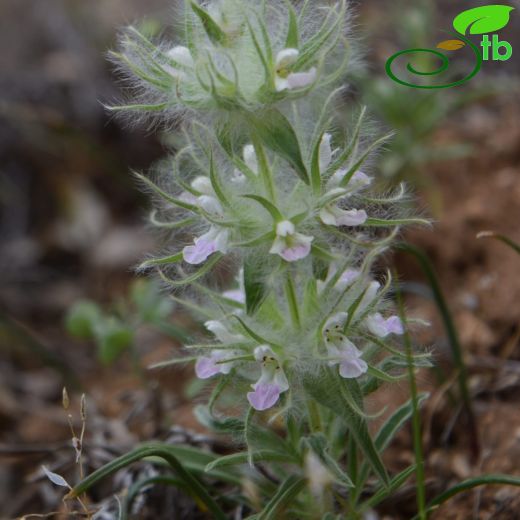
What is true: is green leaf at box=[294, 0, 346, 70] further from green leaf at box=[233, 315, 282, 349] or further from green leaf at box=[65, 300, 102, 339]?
green leaf at box=[65, 300, 102, 339]

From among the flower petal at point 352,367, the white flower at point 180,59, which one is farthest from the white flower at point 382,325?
the white flower at point 180,59

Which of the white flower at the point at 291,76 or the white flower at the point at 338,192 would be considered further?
the white flower at the point at 338,192

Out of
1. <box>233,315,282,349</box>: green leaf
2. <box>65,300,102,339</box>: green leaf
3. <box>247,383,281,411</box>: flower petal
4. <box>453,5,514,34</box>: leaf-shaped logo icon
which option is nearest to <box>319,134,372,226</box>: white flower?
<box>233,315,282,349</box>: green leaf

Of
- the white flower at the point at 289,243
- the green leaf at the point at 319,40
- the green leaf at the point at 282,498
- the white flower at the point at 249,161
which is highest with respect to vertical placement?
the green leaf at the point at 319,40

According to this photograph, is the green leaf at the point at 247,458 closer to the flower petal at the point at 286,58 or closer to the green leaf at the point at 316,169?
the green leaf at the point at 316,169

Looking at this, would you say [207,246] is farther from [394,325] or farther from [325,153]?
[394,325]

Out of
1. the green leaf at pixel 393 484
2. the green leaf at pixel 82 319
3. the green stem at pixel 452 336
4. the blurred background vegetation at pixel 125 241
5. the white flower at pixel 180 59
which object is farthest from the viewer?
the green leaf at pixel 82 319

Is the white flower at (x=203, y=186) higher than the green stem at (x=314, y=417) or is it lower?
higher
